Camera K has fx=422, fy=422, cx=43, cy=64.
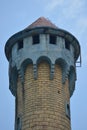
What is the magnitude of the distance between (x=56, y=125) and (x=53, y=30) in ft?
23.1

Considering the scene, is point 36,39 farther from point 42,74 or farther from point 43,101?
point 43,101

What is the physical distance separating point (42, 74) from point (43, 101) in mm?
2160

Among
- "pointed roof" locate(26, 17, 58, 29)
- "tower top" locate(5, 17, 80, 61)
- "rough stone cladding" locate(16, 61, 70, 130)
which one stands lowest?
"rough stone cladding" locate(16, 61, 70, 130)

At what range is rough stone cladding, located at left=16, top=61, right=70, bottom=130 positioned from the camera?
26.4 metres

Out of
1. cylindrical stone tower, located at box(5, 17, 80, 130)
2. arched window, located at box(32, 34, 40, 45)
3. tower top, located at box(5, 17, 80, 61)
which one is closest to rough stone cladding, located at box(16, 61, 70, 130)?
cylindrical stone tower, located at box(5, 17, 80, 130)

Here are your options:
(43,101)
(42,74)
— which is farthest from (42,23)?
(43,101)

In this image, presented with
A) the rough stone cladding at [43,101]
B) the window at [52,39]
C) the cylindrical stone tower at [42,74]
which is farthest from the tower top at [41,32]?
the rough stone cladding at [43,101]

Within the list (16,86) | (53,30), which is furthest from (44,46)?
(16,86)

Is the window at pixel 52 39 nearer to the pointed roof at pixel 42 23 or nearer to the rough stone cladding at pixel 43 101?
the pointed roof at pixel 42 23

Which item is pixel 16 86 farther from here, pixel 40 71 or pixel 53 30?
pixel 53 30

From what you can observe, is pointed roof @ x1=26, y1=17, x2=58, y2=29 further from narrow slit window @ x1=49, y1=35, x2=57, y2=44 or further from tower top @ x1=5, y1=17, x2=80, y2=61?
narrow slit window @ x1=49, y1=35, x2=57, y2=44

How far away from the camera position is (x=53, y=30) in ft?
97.2

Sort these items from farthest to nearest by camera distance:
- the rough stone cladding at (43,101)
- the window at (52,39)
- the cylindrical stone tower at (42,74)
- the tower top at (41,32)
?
the window at (52,39) → the tower top at (41,32) → the cylindrical stone tower at (42,74) → the rough stone cladding at (43,101)

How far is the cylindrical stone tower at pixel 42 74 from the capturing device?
88.0 ft
